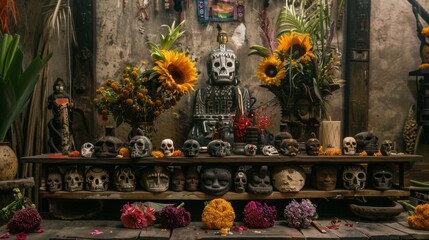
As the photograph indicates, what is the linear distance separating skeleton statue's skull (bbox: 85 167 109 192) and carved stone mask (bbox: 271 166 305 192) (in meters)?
1.03

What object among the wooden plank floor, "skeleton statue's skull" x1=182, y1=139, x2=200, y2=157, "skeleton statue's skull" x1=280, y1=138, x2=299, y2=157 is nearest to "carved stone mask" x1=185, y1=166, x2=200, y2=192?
"skeleton statue's skull" x1=182, y1=139, x2=200, y2=157

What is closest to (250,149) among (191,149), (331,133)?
(191,149)

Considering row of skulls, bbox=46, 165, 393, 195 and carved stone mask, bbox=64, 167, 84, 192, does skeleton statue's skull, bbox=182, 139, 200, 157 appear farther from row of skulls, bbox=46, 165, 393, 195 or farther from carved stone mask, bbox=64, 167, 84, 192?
carved stone mask, bbox=64, 167, 84, 192

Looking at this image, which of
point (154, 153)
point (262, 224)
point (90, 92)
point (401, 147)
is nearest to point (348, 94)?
point (401, 147)

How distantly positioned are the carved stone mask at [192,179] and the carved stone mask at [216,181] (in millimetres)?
34

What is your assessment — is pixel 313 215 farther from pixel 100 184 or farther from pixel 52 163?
pixel 52 163

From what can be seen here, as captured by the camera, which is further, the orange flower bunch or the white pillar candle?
the white pillar candle

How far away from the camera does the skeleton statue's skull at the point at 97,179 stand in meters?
2.26

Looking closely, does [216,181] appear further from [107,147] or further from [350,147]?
[350,147]

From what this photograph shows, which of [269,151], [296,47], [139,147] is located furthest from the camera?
[296,47]

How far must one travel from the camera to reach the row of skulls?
7.44 feet

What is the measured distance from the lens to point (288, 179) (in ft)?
7.57

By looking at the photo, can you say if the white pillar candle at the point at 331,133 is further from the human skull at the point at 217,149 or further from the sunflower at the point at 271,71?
the human skull at the point at 217,149

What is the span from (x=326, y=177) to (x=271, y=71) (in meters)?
0.81
